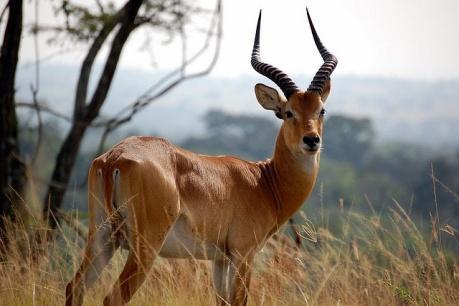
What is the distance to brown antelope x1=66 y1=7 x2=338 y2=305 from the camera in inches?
270

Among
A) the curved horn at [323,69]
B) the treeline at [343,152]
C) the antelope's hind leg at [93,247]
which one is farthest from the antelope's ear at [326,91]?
the treeline at [343,152]

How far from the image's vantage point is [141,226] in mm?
6848

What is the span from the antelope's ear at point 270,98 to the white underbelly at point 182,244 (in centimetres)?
189

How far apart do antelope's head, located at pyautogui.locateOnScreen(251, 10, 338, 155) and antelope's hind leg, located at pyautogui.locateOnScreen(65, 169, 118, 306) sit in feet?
7.02

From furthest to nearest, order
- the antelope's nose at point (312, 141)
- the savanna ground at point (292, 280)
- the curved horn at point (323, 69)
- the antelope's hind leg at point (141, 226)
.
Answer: the curved horn at point (323, 69)
the antelope's nose at point (312, 141)
the savanna ground at point (292, 280)
the antelope's hind leg at point (141, 226)

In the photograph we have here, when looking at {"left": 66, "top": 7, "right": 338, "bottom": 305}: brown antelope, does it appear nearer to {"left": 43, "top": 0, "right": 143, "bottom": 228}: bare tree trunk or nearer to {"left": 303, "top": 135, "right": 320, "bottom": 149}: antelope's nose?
{"left": 303, "top": 135, "right": 320, "bottom": 149}: antelope's nose

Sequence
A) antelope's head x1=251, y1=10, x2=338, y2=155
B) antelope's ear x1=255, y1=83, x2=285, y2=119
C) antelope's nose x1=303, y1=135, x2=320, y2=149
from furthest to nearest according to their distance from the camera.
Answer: antelope's ear x1=255, y1=83, x2=285, y2=119 < antelope's head x1=251, y1=10, x2=338, y2=155 < antelope's nose x1=303, y1=135, x2=320, y2=149

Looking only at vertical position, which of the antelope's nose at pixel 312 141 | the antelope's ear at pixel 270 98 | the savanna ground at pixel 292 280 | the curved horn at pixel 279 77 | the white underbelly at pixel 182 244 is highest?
the curved horn at pixel 279 77

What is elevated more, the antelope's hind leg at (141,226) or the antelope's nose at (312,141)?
the antelope's nose at (312,141)

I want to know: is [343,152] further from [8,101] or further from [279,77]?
[279,77]

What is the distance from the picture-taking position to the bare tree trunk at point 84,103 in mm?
11734

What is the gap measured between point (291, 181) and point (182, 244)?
5.80 ft

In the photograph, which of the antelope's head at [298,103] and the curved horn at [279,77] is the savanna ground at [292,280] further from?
the curved horn at [279,77]

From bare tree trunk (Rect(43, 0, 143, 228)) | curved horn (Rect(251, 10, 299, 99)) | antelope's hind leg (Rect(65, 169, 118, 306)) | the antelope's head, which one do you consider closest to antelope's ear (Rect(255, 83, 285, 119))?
the antelope's head
